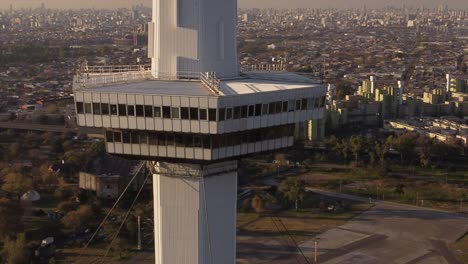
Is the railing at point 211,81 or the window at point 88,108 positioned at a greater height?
the railing at point 211,81

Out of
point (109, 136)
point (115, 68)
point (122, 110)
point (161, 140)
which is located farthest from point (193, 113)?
point (115, 68)

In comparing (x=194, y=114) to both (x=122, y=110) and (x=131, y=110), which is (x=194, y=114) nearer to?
(x=131, y=110)

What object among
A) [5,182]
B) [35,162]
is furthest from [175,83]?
[35,162]

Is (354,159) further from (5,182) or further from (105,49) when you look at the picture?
(105,49)

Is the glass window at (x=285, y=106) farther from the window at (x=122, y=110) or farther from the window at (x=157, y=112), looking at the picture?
the window at (x=122, y=110)

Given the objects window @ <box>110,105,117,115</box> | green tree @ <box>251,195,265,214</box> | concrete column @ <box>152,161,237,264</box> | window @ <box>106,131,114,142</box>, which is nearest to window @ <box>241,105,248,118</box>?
concrete column @ <box>152,161,237,264</box>

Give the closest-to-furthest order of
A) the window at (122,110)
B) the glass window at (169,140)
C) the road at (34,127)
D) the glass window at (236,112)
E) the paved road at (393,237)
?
the glass window at (236,112) → the window at (122,110) → the glass window at (169,140) → the paved road at (393,237) → the road at (34,127)

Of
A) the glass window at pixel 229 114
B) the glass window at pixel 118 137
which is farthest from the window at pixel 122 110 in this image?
the glass window at pixel 229 114

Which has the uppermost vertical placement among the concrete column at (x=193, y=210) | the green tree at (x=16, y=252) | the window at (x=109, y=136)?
the window at (x=109, y=136)

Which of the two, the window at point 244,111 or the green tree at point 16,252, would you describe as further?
the green tree at point 16,252
